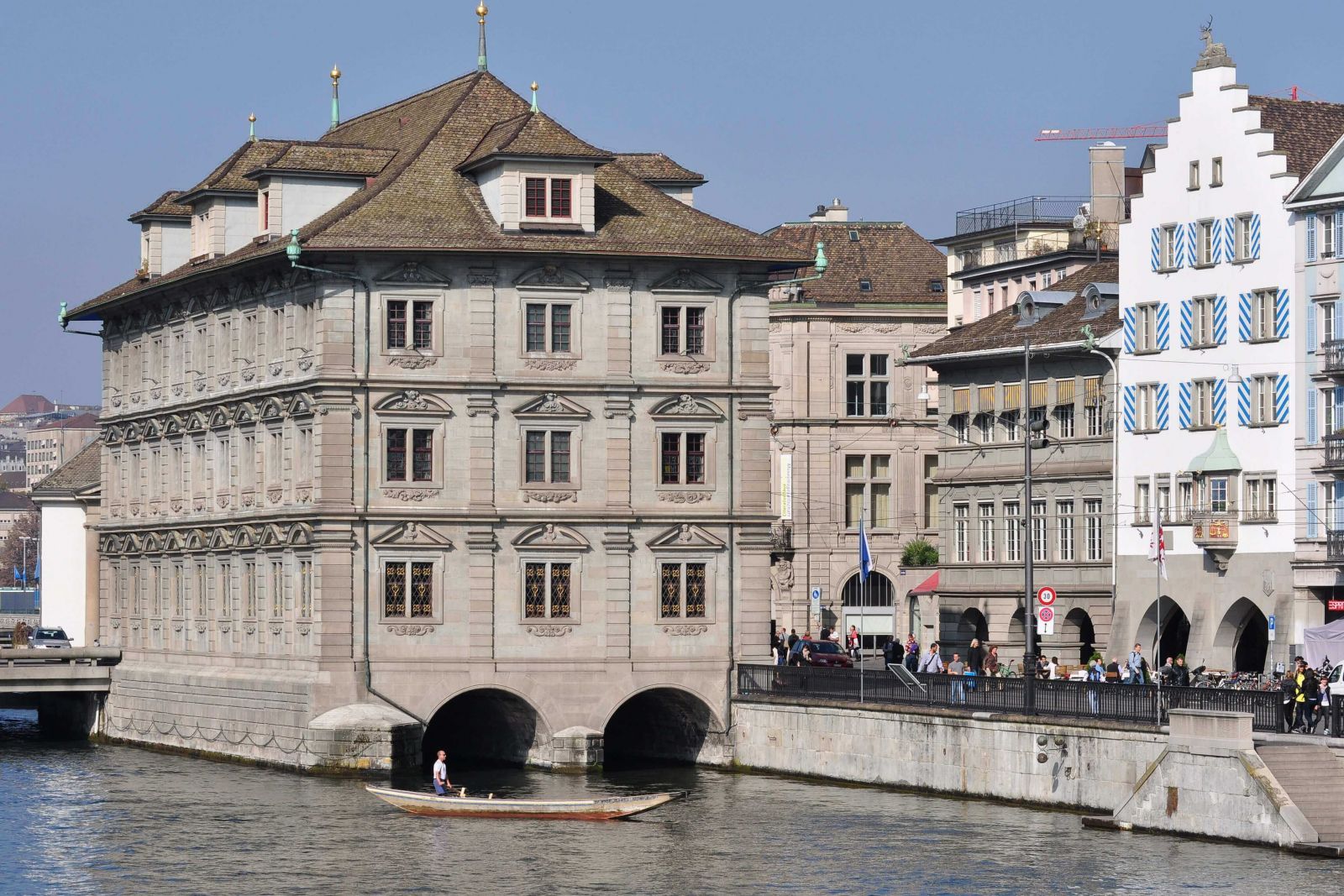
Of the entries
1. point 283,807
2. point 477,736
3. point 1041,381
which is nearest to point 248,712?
point 477,736

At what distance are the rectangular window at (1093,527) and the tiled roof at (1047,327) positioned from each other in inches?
210

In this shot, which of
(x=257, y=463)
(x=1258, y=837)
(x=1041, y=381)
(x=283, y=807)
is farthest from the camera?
(x=1041, y=381)

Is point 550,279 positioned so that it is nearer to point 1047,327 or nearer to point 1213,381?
point 1213,381

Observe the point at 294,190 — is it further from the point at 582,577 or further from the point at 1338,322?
the point at 1338,322

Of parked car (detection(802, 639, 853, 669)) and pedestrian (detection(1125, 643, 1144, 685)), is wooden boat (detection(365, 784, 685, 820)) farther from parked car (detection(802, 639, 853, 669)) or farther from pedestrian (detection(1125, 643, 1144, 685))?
parked car (detection(802, 639, 853, 669))

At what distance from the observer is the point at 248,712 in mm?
84125

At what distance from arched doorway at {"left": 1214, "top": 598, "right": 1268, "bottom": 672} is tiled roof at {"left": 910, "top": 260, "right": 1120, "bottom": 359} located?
11258 millimetres

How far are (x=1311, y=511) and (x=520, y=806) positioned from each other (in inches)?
1072

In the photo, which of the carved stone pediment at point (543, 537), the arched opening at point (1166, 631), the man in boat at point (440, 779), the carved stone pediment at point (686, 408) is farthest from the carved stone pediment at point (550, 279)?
the arched opening at point (1166, 631)

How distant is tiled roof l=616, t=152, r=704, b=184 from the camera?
90562 mm

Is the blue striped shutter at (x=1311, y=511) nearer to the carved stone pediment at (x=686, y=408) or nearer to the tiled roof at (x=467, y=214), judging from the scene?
the tiled roof at (x=467, y=214)

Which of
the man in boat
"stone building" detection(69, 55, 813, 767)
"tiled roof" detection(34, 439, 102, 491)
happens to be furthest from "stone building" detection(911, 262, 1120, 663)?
"tiled roof" detection(34, 439, 102, 491)

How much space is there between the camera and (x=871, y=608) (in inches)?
4737

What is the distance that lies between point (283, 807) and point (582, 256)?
18.0 meters
